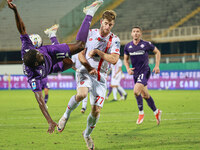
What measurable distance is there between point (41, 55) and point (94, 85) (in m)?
1.53

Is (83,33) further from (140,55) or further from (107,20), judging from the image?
(140,55)

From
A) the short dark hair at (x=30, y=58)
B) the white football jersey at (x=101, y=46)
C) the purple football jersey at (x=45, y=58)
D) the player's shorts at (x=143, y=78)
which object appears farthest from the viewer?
the player's shorts at (x=143, y=78)

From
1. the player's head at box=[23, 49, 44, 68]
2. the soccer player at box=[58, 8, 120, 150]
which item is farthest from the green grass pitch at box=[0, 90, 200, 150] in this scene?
the player's head at box=[23, 49, 44, 68]

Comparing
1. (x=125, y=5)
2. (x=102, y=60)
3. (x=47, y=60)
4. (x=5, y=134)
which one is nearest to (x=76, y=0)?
(x=102, y=60)

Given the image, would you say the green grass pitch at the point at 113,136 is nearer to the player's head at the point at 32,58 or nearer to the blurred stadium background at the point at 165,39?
the player's head at the point at 32,58

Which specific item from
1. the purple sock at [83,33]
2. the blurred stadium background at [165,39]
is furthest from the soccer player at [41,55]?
the blurred stadium background at [165,39]

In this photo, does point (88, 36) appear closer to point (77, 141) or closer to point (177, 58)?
point (77, 141)

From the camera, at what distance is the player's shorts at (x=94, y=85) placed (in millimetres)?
6047

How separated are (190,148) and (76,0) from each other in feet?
11.5

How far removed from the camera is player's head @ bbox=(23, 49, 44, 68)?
15.8ft

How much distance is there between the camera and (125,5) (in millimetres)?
40750

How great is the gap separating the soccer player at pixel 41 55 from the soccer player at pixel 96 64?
313mm

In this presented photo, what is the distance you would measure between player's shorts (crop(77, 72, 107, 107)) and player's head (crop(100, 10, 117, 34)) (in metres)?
0.88

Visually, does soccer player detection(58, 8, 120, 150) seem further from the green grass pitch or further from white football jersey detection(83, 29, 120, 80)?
the green grass pitch
